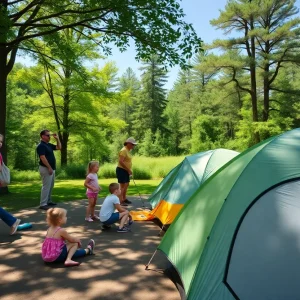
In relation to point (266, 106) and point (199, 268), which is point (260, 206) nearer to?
point (199, 268)

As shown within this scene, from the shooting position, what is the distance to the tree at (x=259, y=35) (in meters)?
22.7

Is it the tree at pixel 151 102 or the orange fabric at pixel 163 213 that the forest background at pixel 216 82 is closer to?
the orange fabric at pixel 163 213

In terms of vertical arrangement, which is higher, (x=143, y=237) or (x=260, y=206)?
(x=260, y=206)

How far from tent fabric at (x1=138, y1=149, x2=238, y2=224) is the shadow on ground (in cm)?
53

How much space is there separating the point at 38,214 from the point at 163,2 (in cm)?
703

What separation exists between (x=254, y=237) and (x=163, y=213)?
130 inches

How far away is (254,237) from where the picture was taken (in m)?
3.04

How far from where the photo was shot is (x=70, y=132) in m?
23.4

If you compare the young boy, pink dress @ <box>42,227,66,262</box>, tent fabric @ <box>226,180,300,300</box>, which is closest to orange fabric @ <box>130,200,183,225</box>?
the young boy

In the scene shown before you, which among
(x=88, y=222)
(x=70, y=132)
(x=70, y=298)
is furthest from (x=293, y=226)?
(x=70, y=132)

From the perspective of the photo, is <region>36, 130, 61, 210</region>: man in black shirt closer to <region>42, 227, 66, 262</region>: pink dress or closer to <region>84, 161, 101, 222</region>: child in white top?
<region>84, 161, 101, 222</region>: child in white top

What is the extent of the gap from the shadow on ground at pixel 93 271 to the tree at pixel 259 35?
20197mm

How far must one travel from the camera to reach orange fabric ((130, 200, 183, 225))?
5.82 metres

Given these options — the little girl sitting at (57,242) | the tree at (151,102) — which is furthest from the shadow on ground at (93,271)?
the tree at (151,102)
